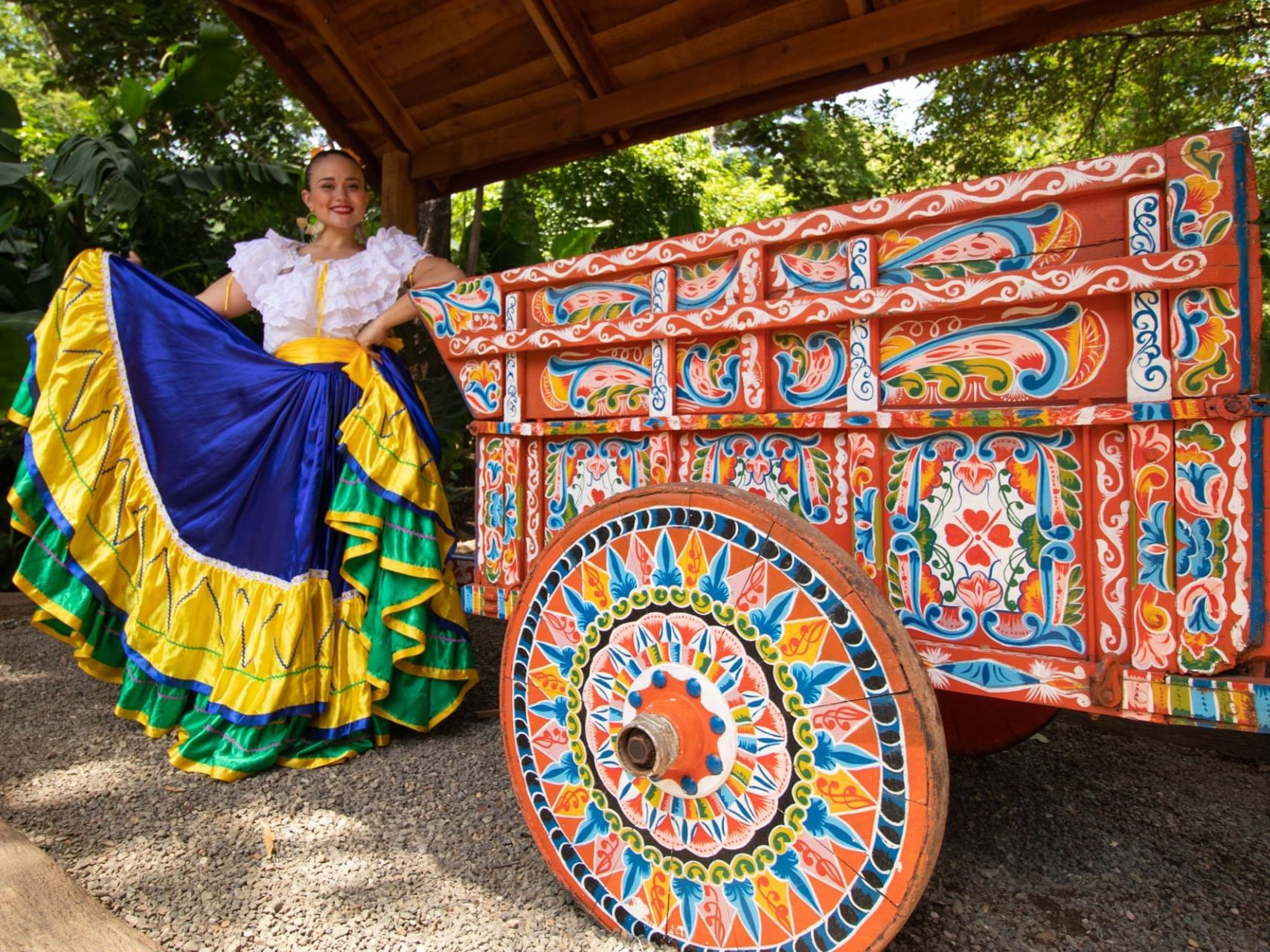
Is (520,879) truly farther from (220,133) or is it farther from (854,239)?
(220,133)

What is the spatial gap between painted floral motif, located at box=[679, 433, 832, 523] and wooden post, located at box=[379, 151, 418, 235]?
2.47 m

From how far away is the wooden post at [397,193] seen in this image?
3596mm

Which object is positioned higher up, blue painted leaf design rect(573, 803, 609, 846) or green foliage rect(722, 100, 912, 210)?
green foliage rect(722, 100, 912, 210)

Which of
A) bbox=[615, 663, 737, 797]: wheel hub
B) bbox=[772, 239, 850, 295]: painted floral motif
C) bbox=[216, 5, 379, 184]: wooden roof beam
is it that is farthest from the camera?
bbox=[216, 5, 379, 184]: wooden roof beam

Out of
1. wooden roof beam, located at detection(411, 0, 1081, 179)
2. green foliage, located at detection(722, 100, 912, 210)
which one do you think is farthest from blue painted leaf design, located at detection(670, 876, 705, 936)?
green foliage, located at detection(722, 100, 912, 210)

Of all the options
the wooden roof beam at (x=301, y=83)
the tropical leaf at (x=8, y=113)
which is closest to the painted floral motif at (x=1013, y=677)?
→ the wooden roof beam at (x=301, y=83)

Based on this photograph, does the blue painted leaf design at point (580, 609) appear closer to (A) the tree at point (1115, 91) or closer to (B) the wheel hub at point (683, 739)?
(B) the wheel hub at point (683, 739)

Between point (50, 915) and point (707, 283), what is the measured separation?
1645 mm

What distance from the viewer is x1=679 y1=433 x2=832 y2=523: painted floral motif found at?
1.48m

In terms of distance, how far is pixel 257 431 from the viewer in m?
2.51

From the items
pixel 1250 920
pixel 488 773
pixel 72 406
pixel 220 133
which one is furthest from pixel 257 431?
pixel 220 133

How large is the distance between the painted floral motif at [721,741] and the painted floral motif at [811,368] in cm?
30

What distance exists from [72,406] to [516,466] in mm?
1486

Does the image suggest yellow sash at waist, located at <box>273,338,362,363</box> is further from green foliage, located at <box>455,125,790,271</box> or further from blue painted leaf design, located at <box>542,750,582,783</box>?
green foliage, located at <box>455,125,790,271</box>
